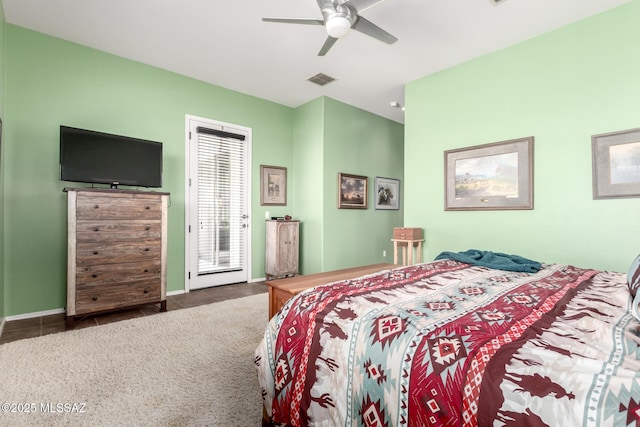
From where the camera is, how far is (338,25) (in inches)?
95.5

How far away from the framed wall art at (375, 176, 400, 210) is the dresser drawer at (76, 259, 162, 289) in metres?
3.96

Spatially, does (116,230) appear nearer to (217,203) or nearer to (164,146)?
(164,146)

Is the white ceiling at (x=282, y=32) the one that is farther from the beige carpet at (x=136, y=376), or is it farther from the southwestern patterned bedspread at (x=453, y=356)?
the beige carpet at (x=136, y=376)

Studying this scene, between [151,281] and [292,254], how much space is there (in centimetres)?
219

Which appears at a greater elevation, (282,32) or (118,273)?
(282,32)

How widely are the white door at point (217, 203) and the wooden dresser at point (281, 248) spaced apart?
35cm

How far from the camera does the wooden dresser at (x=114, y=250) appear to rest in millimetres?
2902

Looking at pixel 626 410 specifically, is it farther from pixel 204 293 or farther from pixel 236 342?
pixel 204 293

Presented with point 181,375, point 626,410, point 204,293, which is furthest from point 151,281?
point 626,410

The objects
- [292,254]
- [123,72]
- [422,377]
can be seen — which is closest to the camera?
[422,377]

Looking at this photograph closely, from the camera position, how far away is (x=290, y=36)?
10.7 feet

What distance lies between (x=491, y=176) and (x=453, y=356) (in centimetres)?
311

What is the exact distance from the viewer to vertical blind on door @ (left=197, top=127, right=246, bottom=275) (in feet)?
14.6

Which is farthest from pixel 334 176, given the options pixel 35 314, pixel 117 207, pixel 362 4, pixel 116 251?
pixel 35 314
